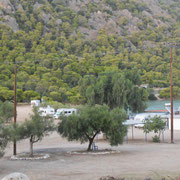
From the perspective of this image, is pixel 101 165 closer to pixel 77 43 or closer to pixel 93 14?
pixel 77 43

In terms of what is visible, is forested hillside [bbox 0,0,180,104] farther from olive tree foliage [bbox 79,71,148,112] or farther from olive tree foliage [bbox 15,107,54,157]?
olive tree foliage [bbox 15,107,54,157]

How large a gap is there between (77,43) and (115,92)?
82.5 meters

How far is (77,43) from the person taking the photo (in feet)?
408

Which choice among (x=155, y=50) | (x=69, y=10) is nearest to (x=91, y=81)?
(x=155, y=50)

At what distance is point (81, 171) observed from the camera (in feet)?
55.8

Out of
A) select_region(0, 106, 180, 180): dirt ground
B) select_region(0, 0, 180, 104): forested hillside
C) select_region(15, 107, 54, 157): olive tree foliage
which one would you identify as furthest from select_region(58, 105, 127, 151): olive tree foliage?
select_region(0, 0, 180, 104): forested hillside

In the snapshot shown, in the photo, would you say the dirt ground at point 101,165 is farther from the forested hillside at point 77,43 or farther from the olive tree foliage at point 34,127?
the forested hillside at point 77,43

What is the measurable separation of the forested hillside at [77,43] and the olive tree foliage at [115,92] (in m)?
9.03

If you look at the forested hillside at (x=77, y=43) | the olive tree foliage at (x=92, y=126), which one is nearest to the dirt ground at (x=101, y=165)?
the olive tree foliage at (x=92, y=126)

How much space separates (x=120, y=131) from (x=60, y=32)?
115m

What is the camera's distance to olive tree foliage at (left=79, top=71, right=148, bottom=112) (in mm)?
43281

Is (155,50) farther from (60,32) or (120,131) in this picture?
(120,131)

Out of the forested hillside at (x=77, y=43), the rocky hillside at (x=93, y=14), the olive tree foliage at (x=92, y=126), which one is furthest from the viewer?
the rocky hillside at (x=93, y=14)

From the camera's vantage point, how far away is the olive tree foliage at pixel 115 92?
43.3 meters
